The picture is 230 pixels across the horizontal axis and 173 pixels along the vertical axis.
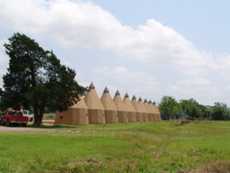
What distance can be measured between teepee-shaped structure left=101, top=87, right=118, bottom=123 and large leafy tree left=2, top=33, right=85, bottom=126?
96.0 ft

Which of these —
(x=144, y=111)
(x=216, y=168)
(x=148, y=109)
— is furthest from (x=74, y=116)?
(x=148, y=109)

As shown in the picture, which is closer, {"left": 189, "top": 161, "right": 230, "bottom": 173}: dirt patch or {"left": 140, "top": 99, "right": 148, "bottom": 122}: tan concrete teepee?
{"left": 189, "top": 161, "right": 230, "bottom": 173}: dirt patch

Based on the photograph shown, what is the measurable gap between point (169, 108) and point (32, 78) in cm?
11493

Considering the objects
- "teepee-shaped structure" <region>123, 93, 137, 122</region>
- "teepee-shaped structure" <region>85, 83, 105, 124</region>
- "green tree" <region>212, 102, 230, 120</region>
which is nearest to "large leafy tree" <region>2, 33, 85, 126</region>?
"teepee-shaped structure" <region>85, 83, 105, 124</region>

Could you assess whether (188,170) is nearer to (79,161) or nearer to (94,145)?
(79,161)

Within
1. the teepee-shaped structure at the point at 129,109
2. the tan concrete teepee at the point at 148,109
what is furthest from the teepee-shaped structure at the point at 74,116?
the tan concrete teepee at the point at 148,109

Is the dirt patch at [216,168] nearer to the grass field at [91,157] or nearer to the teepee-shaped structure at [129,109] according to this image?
the grass field at [91,157]

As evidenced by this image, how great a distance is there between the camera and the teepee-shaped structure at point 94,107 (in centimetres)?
7419

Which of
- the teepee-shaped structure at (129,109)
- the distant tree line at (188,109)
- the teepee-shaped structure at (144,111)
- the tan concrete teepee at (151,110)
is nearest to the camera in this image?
the teepee-shaped structure at (129,109)

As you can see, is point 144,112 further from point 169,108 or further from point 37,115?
point 37,115

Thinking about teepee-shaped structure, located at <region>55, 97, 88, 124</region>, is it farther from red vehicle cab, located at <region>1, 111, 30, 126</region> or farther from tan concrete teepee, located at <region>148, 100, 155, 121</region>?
tan concrete teepee, located at <region>148, 100, 155, 121</region>

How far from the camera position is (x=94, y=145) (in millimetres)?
22641

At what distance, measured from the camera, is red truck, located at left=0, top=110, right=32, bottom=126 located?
50656 mm

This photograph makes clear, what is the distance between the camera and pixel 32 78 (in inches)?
2052
